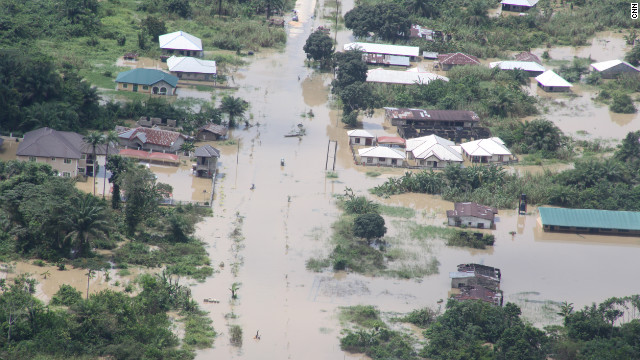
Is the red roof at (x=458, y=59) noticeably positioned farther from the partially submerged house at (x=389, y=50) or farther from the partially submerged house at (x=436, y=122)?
the partially submerged house at (x=436, y=122)

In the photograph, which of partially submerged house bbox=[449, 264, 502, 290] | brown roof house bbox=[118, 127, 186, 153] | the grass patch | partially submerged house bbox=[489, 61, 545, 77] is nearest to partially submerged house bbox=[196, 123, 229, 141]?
brown roof house bbox=[118, 127, 186, 153]

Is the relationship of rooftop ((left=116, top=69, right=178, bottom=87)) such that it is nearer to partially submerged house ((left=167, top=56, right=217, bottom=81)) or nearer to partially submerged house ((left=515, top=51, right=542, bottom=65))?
partially submerged house ((left=167, top=56, right=217, bottom=81))

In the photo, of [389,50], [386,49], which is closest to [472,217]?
[389,50]

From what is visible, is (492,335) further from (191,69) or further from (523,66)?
(523,66)

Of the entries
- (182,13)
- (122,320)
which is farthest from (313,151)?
(182,13)

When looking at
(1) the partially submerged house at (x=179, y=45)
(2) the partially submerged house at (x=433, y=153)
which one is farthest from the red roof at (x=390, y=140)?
(1) the partially submerged house at (x=179, y=45)
